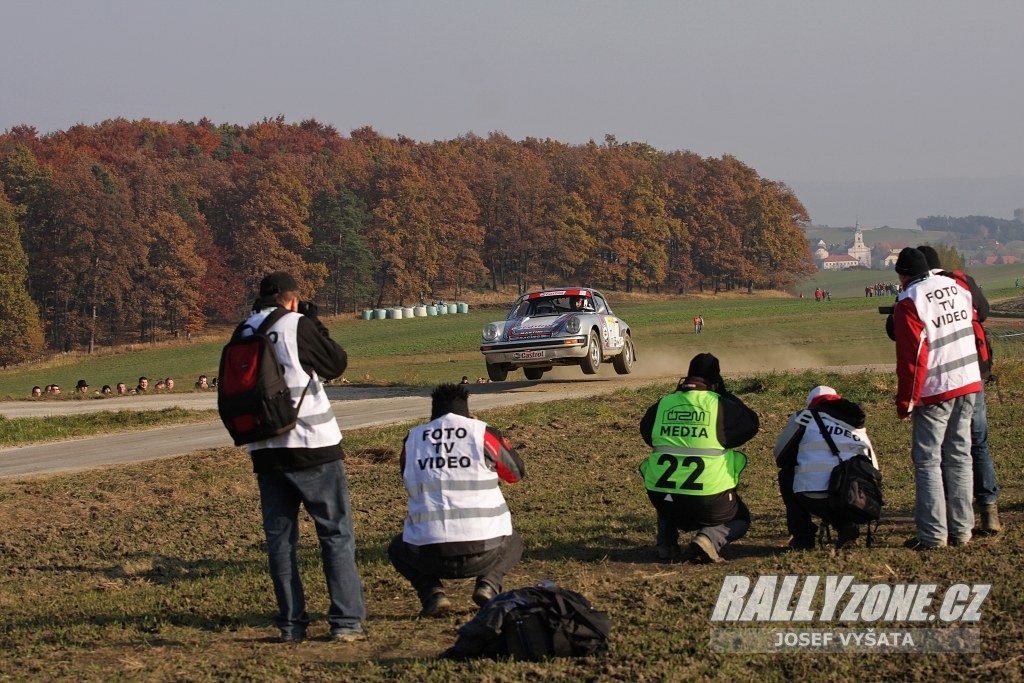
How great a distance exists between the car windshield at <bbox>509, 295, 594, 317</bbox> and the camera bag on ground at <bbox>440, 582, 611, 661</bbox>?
58.7ft

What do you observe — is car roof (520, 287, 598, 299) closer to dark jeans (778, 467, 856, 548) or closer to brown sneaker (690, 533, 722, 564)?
dark jeans (778, 467, 856, 548)

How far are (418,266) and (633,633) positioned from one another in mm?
96855

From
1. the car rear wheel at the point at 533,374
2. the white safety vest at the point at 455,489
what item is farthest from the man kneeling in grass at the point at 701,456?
the car rear wheel at the point at 533,374

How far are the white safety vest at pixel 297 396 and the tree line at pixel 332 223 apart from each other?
7598cm

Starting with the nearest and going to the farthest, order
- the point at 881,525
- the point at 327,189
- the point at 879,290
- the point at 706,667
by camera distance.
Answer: the point at 706,667 < the point at 881,525 < the point at 327,189 < the point at 879,290

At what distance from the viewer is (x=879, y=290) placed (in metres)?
110

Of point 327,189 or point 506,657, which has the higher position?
point 327,189

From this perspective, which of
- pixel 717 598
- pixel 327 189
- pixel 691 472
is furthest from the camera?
pixel 327 189

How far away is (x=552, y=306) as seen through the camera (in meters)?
24.2

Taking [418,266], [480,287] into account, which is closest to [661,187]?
[480,287]

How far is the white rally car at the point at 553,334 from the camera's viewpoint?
2289 cm

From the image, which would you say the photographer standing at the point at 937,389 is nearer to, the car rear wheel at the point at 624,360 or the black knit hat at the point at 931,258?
the black knit hat at the point at 931,258

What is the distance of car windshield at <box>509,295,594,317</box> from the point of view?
2402 cm

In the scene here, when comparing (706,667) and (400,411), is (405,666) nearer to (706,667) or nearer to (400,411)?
Answer: (706,667)
